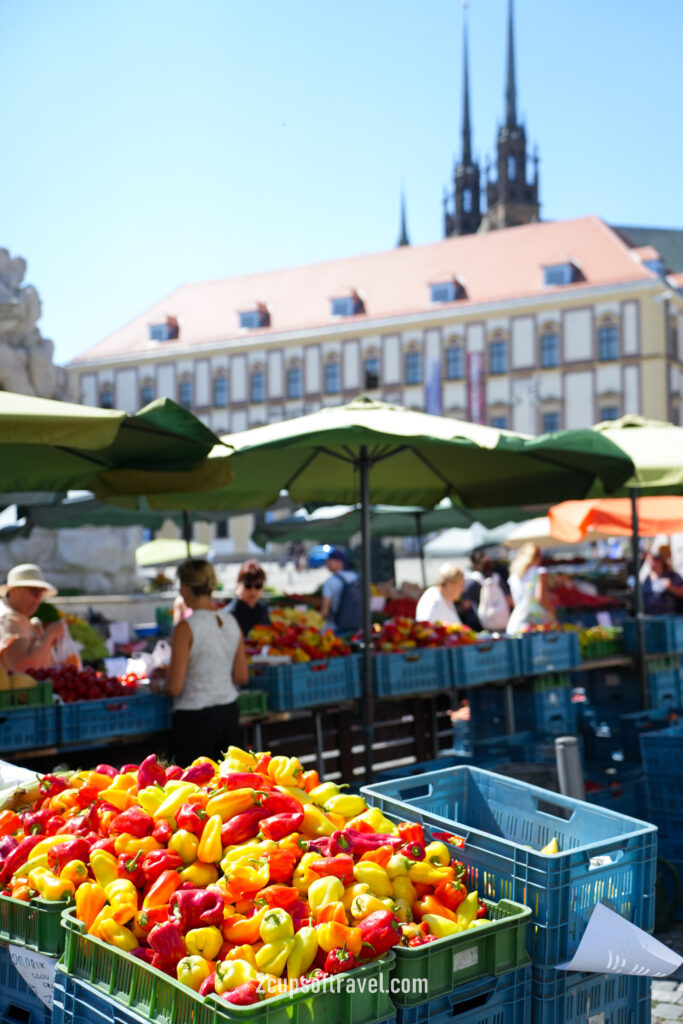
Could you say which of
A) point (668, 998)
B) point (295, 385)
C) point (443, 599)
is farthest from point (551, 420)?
point (668, 998)

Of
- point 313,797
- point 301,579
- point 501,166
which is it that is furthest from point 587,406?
point 313,797

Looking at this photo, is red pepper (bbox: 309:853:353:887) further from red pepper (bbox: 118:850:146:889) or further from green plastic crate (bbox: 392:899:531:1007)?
red pepper (bbox: 118:850:146:889)

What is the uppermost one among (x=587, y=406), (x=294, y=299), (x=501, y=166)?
(x=501, y=166)

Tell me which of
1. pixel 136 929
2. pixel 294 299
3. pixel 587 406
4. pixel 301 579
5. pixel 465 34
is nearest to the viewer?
pixel 136 929

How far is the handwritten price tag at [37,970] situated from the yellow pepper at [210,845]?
1.33 ft

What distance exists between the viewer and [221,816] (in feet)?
8.62

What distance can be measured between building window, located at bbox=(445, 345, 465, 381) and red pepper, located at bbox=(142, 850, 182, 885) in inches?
1884

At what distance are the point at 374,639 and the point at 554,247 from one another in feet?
153

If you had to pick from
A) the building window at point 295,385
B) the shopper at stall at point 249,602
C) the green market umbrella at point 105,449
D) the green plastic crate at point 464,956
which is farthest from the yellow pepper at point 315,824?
the building window at point 295,385

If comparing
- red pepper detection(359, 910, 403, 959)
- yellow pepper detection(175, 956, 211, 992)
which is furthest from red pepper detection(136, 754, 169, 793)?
red pepper detection(359, 910, 403, 959)

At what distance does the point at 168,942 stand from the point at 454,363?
48.6 metres

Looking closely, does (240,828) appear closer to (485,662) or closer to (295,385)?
(485,662)

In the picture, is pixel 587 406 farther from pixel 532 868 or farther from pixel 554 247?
pixel 532 868

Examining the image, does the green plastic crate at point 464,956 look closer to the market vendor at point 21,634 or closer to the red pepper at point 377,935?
the red pepper at point 377,935
